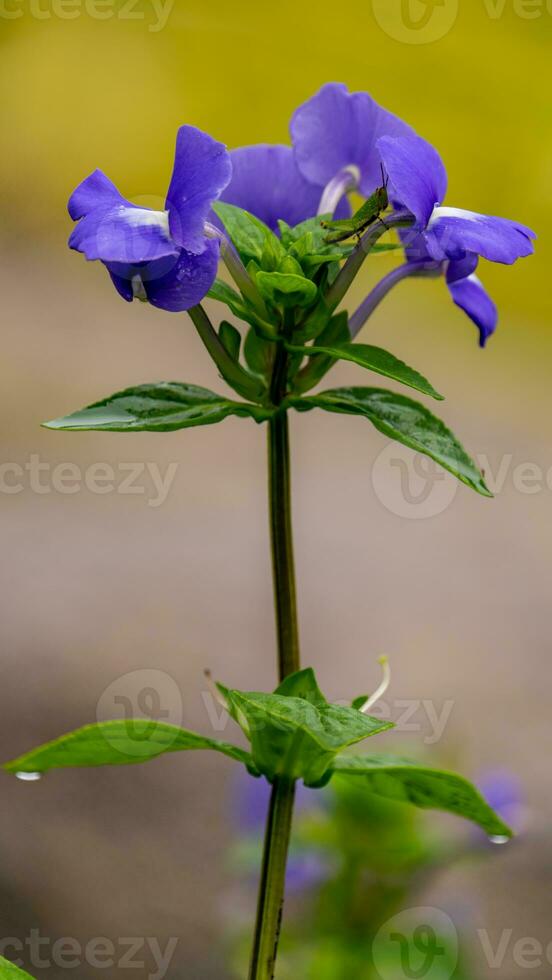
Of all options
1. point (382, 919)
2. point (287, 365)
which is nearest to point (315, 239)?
point (287, 365)

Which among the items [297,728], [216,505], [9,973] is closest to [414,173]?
[297,728]

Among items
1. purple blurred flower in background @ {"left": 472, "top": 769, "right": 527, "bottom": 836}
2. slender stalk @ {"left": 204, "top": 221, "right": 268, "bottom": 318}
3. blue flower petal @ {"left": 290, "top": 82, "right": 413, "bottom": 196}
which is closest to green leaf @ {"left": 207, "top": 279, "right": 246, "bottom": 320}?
slender stalk @ {"left": 204, "top": 221, "right": 268, "bottom": 318}

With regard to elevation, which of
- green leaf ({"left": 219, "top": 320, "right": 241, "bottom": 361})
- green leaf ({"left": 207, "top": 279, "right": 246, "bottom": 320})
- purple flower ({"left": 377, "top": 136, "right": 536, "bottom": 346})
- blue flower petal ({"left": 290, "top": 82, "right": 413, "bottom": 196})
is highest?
blue flower petal ({"left": 290, "top": 82, "right": 413, "bottom": 196})

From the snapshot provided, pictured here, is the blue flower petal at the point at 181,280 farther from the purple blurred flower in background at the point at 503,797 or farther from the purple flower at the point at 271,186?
the purple blurred flower in background at the point at 503,797

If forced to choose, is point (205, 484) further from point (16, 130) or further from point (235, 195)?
point (235, 195)

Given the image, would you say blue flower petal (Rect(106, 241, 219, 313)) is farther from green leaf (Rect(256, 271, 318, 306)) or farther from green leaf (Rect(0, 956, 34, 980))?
green leaf (Rect(0, 956, 34, 980))

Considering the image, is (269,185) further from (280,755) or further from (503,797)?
(503,797)

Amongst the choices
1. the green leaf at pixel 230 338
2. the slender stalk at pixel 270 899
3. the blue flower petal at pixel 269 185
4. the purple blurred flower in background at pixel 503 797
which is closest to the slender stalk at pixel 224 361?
the green leaf at pixel 230 338
